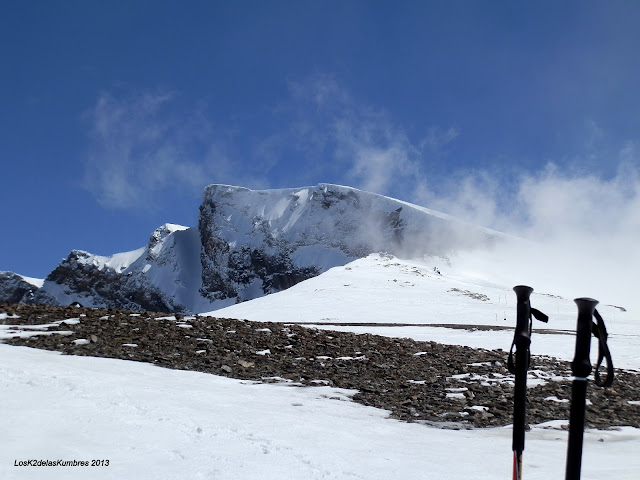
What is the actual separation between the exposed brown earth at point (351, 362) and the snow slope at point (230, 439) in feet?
4.18

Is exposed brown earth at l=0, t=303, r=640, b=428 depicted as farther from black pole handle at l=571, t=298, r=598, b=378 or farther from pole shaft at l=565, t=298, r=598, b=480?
black pole handle at l=571, t=298, r=598, b=378

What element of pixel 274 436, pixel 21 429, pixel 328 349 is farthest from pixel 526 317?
pixel 328 349

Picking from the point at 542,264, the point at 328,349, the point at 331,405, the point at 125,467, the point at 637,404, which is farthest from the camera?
the point at 542,264

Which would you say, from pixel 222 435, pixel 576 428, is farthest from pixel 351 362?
pixel 576 428

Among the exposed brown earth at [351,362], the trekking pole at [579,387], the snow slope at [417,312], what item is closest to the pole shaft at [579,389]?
the trekking pole at [579,387]

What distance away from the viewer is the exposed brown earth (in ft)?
31.0

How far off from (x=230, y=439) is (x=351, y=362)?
7741 millimetres

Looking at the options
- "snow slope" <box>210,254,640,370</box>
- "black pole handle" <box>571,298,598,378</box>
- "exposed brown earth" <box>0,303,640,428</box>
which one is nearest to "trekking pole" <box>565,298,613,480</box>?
"black pole handle" <box>571,298,598,378</box>

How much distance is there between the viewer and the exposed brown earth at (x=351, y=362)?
372 inches

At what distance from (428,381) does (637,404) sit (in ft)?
13.1

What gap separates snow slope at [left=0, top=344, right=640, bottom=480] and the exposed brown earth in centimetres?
127

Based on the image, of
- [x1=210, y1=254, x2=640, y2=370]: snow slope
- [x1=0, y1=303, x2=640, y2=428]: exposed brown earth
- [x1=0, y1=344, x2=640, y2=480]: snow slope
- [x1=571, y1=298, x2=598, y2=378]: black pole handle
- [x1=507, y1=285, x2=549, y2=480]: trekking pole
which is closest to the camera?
[x1=571, y1=298, x2=598, y2=378]: black pole handle

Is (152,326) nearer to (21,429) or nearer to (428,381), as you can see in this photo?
(428,381)

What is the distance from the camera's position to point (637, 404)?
10562 millimetres
